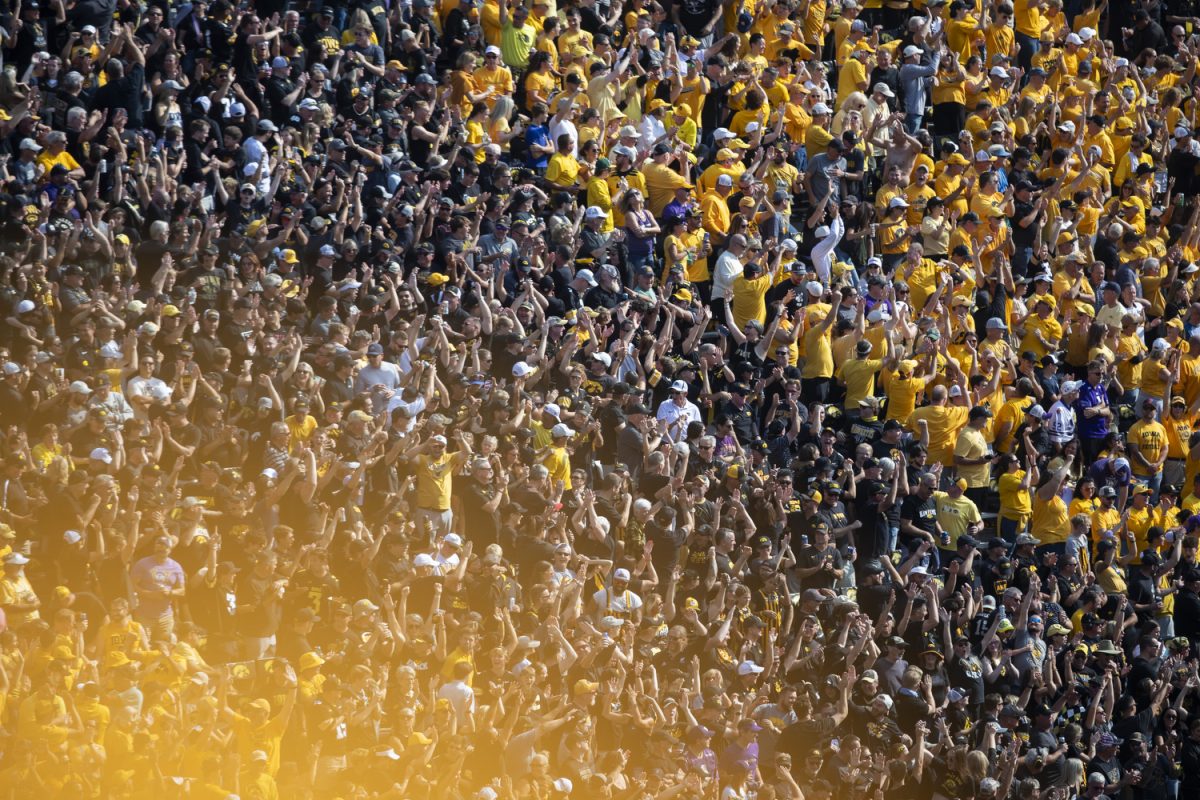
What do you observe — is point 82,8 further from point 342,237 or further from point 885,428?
point 885,428

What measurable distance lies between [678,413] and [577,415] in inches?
43.5

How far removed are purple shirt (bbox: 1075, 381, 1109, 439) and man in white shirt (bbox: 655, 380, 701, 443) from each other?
15.3 feet

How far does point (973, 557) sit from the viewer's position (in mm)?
20281

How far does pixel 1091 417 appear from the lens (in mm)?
22656

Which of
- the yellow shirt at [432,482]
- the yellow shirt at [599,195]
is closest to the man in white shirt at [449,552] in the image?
the yellow shirt at [432,482]

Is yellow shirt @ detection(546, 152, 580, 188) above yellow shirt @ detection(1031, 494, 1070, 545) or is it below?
above

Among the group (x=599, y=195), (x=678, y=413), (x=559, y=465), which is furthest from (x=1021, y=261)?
(x=559, y=465)

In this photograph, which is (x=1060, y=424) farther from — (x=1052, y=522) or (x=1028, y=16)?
(x=1028, y=16)

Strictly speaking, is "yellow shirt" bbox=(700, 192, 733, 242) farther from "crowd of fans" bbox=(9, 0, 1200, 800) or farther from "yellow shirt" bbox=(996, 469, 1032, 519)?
"yellow shirt" bbox=(996, 469, 1032, 519)

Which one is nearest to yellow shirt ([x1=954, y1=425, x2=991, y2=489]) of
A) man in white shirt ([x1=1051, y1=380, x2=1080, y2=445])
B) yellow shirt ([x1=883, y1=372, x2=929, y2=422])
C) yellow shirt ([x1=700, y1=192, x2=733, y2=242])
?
yellow shirt ([x1=883, y1=372, x2=929, y2=422])

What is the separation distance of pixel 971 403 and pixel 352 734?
8310 mm

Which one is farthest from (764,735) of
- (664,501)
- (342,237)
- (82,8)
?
(82,8)

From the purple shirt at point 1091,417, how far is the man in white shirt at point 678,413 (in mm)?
4658

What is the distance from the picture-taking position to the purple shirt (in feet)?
74.3
